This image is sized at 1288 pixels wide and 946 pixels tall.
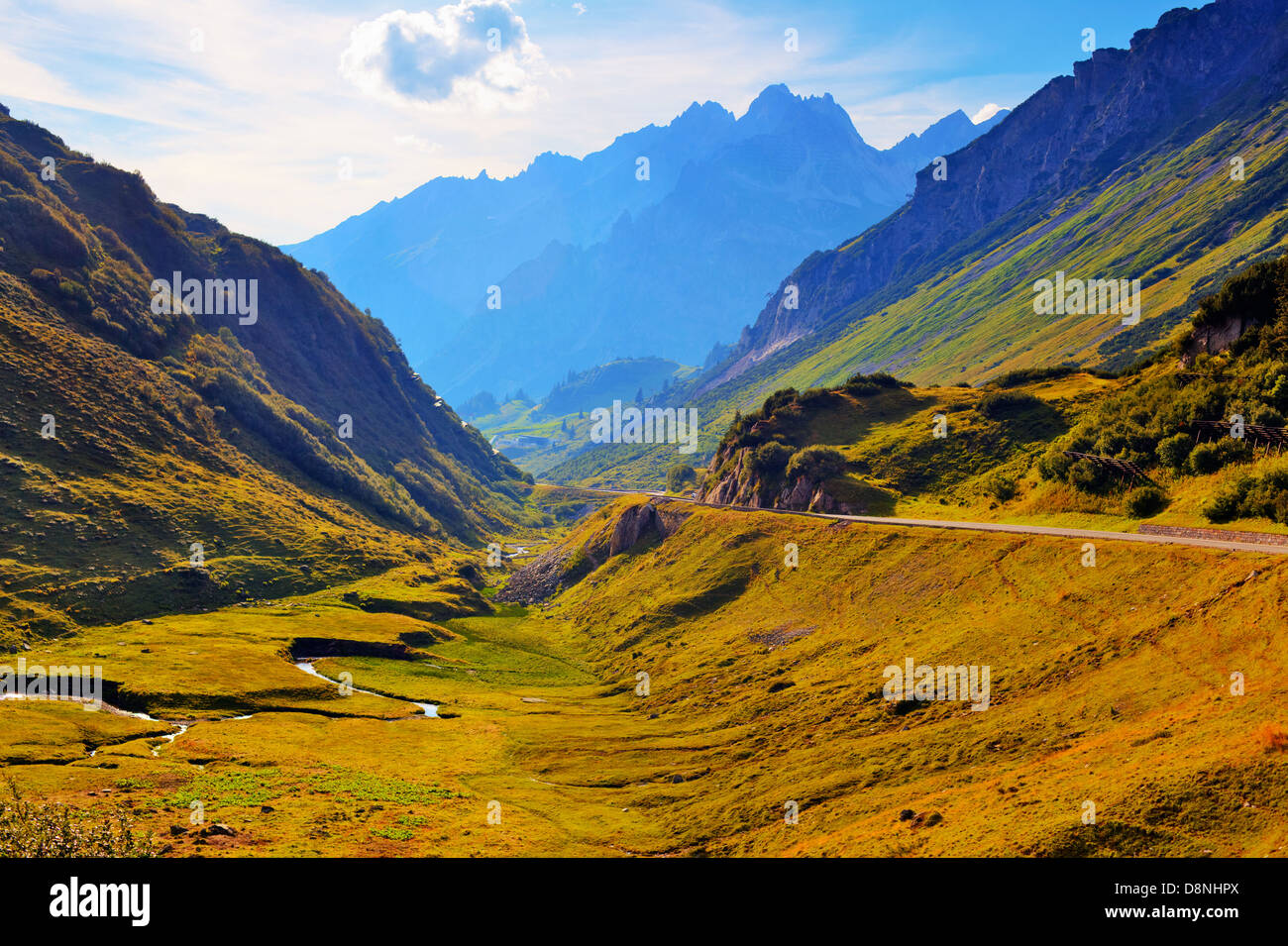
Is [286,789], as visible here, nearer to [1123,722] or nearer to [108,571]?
[1123,722]

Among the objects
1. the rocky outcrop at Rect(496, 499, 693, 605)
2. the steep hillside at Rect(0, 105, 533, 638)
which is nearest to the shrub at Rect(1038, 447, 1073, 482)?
the rocky outcrop at Rect(496, 499, 693, 605)

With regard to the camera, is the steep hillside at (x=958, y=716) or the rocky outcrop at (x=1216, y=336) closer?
the steep hillside at (x=958, y=716)

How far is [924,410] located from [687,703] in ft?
308

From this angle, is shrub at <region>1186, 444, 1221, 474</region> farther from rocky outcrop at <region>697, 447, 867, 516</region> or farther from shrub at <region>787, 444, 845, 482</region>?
shrub at <region>787, 444, 845, 482</region>

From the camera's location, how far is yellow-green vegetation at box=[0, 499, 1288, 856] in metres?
37.0

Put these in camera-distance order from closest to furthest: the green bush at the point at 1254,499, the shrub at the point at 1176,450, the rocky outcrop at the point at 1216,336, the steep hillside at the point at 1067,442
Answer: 1. the green bush at the point at 1254,499
2. the steep hillside at the point at 1067,442
3. the shrub at the point at 1176,450
4. the rocky outcrop at the point at 1216,336

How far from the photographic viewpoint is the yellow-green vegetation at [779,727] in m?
37.0

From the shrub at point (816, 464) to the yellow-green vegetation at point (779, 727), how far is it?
19344 mm

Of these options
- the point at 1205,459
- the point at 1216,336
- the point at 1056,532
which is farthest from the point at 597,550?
the point at 1216,336

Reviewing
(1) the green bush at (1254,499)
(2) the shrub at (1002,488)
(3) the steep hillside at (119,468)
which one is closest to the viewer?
(1) the green bush at (1254,499)

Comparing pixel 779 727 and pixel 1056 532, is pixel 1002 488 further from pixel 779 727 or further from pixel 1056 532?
pixel 779 727

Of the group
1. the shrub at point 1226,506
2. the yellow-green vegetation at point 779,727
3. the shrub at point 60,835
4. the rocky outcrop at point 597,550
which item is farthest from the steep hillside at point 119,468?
the shrub at point 1226,506

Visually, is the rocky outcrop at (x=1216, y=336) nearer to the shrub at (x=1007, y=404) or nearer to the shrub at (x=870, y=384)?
the shrub at (x=1007, y=404)
